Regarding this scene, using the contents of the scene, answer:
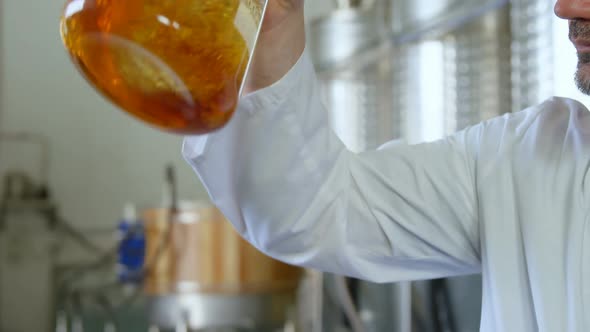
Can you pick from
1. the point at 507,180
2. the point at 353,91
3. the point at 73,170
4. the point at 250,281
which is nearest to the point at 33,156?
the point at 73,170

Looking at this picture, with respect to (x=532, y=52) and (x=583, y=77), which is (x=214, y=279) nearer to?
(x=532, y=52)

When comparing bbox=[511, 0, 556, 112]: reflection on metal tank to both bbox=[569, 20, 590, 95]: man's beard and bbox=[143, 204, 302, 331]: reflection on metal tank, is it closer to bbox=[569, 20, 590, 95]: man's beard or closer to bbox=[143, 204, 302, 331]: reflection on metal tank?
bbox=[569, 20, 590, 95]: man's beard

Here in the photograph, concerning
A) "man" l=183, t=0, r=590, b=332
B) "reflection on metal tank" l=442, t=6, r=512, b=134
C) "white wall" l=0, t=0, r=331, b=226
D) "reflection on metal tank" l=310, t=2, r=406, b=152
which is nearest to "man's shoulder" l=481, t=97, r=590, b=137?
"man" l=183, t=0, r=590, b=332

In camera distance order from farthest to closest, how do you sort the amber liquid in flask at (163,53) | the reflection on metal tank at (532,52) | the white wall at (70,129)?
1. the white wall at (70,129)
2. the reflection on metal tank at (532,52)
3. the amber liquid in flask at (163,53)

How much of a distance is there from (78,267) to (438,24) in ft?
11.8

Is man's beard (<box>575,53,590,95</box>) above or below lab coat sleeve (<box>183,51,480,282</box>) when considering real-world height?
above

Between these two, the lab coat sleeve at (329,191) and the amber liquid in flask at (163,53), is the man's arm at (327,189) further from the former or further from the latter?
the amber liquid in flask at (163,53)

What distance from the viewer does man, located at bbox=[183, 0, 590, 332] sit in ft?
1.80

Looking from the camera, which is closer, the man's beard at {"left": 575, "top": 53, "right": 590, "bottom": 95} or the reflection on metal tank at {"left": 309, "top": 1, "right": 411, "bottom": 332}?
the man's beard at {"left": 575, "top": 53, "right": 590, "bottom": 95}

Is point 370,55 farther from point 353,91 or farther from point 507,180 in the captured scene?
point 507,180

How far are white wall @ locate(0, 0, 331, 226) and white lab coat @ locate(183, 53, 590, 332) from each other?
423cm

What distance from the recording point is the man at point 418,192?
548 mm

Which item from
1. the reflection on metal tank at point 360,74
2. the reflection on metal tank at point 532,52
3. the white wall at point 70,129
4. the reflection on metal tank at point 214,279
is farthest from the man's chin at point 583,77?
the white wall at point 70,129

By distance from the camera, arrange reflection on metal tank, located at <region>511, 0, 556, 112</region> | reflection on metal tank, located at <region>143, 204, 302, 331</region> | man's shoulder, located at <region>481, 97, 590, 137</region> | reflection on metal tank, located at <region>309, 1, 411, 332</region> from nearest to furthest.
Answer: man's shoulder, located at <region>481, 97, 590, 137</region>
reflection on metal tank, located at <region>511, 0, 556, 112</region>
reflection on metal tank, located at <region>309, 1, 411, 332</region>
reflection on metal tank, located at <region>143, 204, 302, 331</region>
